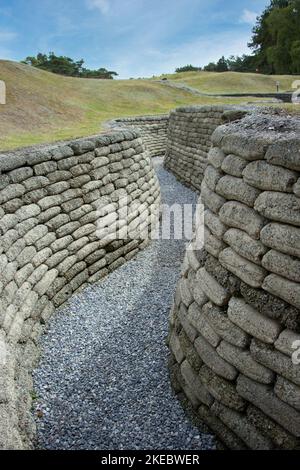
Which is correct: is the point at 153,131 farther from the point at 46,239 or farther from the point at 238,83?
the point at 238,83

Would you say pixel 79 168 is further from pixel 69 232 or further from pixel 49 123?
pixel 49 123

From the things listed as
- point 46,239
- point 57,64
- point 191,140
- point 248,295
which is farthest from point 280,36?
point 248,295

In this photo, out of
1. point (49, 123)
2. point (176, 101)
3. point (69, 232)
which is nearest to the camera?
point (69, 232)

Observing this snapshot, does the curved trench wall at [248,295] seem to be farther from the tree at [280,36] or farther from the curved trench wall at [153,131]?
the tree at [280,36]

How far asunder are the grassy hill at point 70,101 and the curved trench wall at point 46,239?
2.98 m

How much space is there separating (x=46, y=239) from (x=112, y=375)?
9.57 feet

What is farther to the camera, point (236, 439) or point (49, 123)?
point (49, 123)

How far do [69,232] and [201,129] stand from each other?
992cm

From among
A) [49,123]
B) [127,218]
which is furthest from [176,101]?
[127,218]

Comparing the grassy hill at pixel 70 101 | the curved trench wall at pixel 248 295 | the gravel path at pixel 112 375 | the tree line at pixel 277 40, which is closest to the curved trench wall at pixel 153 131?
the grassy hill at pixel 70 101

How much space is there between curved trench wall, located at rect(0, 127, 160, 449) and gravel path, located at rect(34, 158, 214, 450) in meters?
0.29

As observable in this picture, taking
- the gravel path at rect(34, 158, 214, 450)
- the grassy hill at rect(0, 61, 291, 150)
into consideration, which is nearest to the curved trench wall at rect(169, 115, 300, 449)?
the gravel path at rect(34, 158, 214, 450)

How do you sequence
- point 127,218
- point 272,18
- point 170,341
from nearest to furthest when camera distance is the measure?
point 170,341, point 127,218, point 272,18
